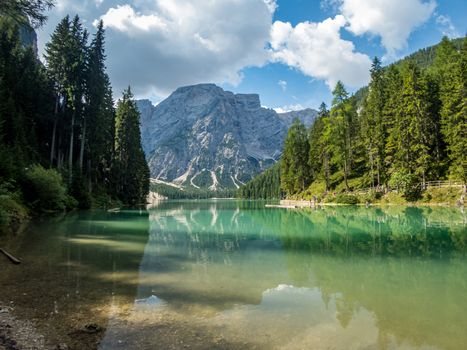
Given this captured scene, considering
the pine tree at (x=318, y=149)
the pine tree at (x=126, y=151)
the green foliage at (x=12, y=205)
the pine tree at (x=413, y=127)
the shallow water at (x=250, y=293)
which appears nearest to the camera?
the shallow water at (x=250, y=293)

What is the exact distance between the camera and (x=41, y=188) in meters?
31.5

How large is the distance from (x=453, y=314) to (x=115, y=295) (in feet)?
26.7

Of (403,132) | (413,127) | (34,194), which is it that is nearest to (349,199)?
(403,132)

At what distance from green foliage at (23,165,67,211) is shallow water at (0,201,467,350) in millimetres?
14683

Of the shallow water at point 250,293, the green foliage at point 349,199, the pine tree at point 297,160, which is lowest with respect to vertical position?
the shallow water at point 250,293

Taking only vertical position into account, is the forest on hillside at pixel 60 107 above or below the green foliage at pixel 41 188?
above

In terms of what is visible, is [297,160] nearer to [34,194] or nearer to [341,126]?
[341,126]

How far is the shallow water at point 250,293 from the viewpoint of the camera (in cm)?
656

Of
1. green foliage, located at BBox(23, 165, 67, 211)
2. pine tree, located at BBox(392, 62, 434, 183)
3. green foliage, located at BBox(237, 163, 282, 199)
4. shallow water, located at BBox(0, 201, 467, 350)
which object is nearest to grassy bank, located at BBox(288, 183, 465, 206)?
pine tree, located at BBox(392, 62, 434, 183)

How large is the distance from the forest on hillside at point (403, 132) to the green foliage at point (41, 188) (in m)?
43.9

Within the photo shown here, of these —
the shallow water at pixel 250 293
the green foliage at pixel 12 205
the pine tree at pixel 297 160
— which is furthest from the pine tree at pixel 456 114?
the green foliage at pixel 12 205

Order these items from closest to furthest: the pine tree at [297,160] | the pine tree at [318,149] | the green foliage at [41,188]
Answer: the green foliage at [41,188]
the pine tree at [318,149]
the pine tree at [297,160]

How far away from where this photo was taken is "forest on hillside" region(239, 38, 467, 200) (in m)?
48.5

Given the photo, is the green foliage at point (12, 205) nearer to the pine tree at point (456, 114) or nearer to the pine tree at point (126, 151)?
the pine tree at point (126, 151)
